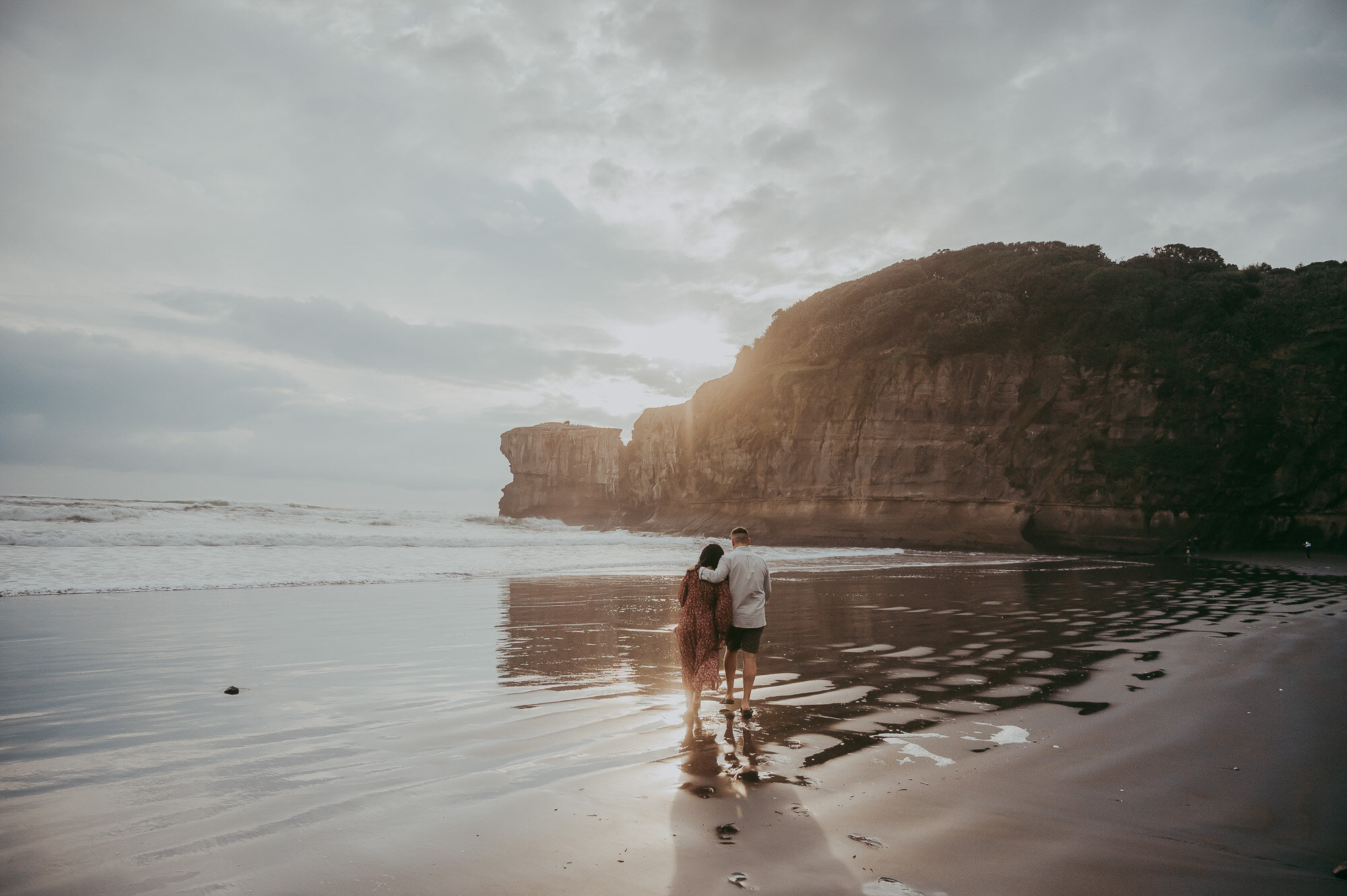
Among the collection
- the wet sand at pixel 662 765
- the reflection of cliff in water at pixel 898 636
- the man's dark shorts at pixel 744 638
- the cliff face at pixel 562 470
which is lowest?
the reflection of cliff in water at pixel 898 636

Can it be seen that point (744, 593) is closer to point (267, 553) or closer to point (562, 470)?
point (267, 553)

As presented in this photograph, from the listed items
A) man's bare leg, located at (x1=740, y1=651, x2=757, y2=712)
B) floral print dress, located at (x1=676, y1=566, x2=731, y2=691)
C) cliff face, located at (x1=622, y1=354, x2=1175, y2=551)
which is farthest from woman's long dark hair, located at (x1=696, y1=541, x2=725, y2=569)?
cliff face, located at (x1=622, y1=354, x2=1175, y2=551)

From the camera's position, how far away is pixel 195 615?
11.8 m

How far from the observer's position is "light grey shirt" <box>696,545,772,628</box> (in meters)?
6.42

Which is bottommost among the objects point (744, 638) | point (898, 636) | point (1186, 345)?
point (898, 636)

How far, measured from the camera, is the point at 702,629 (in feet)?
20.7

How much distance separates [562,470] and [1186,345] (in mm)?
66837

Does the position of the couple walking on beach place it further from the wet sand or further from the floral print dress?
the wet sand

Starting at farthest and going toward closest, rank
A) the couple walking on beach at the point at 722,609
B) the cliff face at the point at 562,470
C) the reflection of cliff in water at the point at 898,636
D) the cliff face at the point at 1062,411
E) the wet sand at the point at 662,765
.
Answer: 1. the cliff face at the point at 562,470
2. the cliff face at the point at 1062,411
3. the reflection of cliff in water at the point at 898,636
4. the couple walking on beach at the point at 722,609
5. the wet sand at the point at 662,765

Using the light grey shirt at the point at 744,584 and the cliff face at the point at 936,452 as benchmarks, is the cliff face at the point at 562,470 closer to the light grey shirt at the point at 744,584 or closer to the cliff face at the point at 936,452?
the cliff face at the point at 936,452

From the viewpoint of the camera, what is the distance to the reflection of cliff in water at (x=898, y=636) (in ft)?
20.9

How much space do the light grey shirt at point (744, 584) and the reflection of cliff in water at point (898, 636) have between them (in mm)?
851

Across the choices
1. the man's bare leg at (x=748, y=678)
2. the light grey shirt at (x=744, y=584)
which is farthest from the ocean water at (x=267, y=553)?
the man's bare leg at (x=748, y=678)

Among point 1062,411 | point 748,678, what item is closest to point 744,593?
point 748,678
